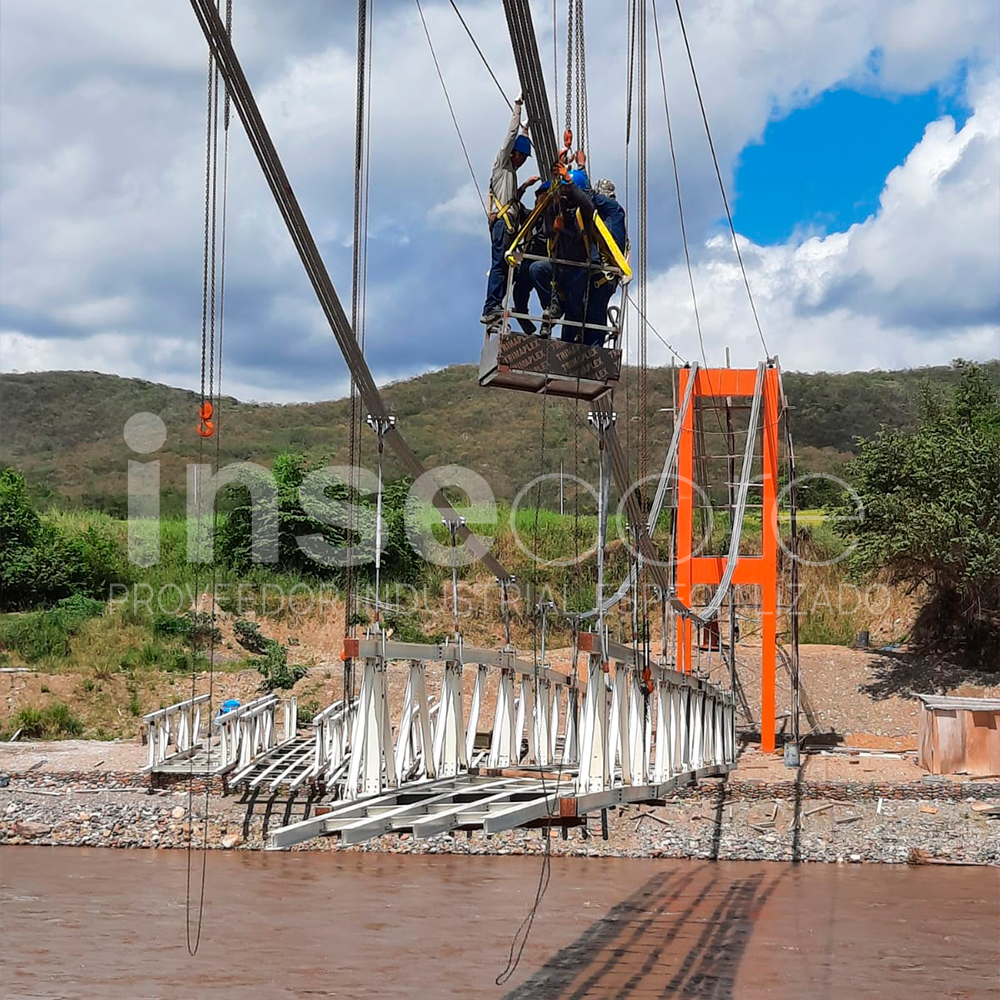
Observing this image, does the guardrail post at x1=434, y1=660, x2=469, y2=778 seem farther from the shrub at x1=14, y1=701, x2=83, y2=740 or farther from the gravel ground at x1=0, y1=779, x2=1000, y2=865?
the shrub at x1=14, y1=701, x2=83, y2=740

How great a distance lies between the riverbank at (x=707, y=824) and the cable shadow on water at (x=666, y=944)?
3.02ft

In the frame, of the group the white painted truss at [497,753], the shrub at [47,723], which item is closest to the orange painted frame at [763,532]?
the white painted truss at [497,753]

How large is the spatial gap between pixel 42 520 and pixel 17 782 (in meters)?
13.9

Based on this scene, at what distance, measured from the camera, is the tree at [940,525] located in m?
19.6

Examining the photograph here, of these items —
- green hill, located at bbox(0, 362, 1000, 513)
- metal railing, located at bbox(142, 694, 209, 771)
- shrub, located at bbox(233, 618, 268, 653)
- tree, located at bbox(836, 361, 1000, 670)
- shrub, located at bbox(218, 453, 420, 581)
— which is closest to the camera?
metal railing, located at bbox(142, 694, 209, 771)

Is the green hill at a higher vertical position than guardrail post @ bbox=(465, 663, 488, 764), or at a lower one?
higher

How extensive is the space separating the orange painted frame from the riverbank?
1657 mm

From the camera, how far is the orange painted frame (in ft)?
54.4

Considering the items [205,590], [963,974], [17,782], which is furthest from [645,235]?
[205,590]

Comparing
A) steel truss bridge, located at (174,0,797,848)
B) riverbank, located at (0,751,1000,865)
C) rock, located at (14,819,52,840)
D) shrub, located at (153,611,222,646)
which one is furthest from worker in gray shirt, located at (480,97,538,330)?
shrub, located at (153,611,222,646)

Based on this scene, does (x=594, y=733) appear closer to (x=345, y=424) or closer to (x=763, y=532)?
(x=763, y=532)

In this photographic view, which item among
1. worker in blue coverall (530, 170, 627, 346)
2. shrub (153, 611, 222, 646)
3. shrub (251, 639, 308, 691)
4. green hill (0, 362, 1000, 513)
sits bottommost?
shrub (251, 639, 308, 691)

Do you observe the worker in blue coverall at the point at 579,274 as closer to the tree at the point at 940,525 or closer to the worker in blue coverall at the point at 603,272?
the worker in blue coverall at the point at 603,272

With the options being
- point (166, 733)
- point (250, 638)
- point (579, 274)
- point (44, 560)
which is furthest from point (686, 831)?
point (44, 560)
